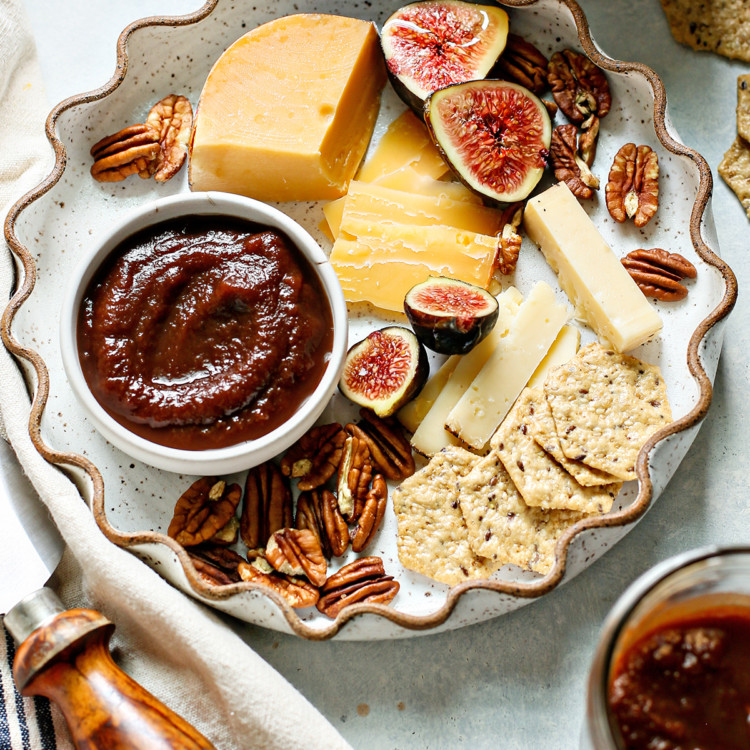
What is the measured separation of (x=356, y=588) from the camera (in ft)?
6.79

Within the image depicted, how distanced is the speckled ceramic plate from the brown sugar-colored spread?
1.17 feet

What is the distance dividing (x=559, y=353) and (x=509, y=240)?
13.2 inches

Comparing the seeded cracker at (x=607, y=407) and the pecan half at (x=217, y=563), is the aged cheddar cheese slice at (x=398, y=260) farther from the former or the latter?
the pecan half at (x=217, y=563)

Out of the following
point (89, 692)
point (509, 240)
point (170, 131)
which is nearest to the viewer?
point (89, 692)

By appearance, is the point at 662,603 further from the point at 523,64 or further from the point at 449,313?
the point at 523,64

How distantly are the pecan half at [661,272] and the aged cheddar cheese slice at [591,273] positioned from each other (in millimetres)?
61

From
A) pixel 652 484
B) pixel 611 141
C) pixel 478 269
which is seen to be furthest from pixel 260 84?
pixel 652 484

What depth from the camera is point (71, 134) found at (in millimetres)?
2314

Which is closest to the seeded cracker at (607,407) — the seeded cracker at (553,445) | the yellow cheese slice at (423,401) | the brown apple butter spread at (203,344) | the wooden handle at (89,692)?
the seeded cracker at (553,445)

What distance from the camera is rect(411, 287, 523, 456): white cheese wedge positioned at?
219cm

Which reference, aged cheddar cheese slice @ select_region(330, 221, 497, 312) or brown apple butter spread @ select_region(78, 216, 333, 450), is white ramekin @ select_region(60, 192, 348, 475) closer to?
brown apple butter spread @ select_region(78, 216, 333, 450)

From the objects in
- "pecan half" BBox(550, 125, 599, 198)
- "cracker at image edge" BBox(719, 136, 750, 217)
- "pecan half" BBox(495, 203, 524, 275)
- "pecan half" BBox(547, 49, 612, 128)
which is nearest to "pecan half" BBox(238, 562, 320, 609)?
"pecan half" BBox(495, 203, 524, 275)

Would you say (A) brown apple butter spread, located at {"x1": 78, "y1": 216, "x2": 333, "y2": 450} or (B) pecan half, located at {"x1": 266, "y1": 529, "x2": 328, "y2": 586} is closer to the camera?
(A) brown apple butter spread, located at {"x1": 78, "y1": 216, "x2": 333, "y2": 450}

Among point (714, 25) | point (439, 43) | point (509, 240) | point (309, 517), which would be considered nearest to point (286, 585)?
point (309, 517)
